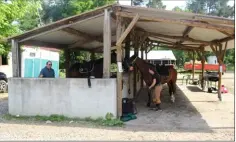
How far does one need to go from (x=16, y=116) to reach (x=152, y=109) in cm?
398

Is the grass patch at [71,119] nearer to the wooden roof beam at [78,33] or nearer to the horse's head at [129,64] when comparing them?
the horse's head at [129,64]

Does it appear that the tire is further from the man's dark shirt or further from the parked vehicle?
the man's dark shirt

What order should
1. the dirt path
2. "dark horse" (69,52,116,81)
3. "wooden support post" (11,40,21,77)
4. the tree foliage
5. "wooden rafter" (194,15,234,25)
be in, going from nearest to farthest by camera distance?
the dirt path
"wooden rafter" (194,15,234,25)
"wooden support post" (11,40,21,77)
"dark horse" (69,52,116,81)
the tree foliage

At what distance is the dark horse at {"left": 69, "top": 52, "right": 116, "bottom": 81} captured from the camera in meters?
11.1

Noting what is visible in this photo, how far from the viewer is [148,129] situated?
6.61 meters

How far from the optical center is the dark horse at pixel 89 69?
36.5ft

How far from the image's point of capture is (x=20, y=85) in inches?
316

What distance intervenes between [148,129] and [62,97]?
8.32ft

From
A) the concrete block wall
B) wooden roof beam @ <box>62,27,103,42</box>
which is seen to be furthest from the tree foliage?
the concrete block wall

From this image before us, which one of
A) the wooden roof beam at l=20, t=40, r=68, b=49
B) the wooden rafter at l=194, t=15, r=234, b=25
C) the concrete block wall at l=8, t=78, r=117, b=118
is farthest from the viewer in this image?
the wooden roof beam at l=20, t=40, r=68, b=49

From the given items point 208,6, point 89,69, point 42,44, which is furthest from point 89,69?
point 208,6

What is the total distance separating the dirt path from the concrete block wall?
1.88 feet

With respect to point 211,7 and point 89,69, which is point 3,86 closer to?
point 89,69

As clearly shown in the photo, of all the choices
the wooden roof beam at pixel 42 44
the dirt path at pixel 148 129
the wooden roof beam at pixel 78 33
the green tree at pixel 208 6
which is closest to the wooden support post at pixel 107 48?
the dirt path at pixel 148 129
